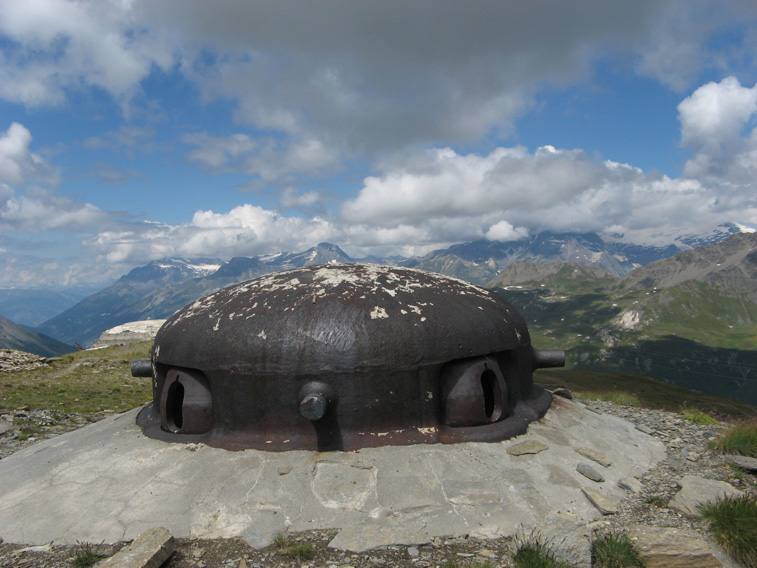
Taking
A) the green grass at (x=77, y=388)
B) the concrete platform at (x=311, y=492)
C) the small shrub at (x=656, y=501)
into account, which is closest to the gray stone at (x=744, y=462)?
the concrete platform at (x=311, y=492)

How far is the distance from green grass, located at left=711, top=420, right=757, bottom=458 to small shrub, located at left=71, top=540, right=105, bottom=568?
11280mm

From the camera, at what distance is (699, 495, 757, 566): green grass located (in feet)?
17.5

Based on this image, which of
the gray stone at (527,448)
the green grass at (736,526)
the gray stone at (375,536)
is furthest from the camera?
the gray stone at (527,448)

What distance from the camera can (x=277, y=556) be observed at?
5.55 m

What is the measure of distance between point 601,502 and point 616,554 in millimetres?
1353

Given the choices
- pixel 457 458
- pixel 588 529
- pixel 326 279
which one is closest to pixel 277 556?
pixel 457 458

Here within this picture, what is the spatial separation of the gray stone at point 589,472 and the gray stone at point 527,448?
58 cm

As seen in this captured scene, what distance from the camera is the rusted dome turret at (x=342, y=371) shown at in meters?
7.20

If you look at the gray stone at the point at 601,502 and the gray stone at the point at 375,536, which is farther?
the gray stone at the point at 601,502

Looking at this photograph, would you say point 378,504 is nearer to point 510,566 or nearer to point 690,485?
point 510,566

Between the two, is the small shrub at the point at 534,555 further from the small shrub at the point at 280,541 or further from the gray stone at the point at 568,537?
the small shrub at the point at 280,541

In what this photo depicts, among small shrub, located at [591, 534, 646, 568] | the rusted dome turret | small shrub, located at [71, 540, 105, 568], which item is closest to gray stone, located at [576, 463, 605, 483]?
the rusted dome turret

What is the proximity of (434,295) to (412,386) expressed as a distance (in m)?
1.96

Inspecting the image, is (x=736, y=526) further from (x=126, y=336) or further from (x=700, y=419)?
(x=126, y=336)
